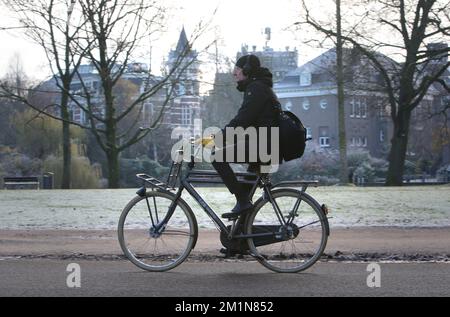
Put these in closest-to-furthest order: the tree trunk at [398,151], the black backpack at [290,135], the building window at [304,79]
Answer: the black backpack at [290,135]
the tree trunk at [398,151]
the building window at [304,79]

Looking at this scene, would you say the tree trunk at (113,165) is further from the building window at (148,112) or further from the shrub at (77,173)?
the building window at (148,112)

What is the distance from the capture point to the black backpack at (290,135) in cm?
730

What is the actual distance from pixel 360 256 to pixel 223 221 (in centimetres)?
216

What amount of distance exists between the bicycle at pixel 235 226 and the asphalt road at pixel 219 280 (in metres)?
0.17

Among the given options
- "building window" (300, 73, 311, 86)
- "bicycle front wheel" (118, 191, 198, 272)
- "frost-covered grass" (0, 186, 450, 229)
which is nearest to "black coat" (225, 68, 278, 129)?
"bicycle front wheel" (118, 191, 198, 272)

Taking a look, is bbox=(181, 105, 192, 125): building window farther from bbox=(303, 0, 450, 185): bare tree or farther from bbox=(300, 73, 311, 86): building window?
bbox=(300, 73, 311, 86): building window

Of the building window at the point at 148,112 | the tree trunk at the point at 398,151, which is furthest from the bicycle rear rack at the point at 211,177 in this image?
the building window at the point at 148,112

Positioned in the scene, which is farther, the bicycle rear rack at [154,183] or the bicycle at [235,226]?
the bicycle rear rack at [154,183]

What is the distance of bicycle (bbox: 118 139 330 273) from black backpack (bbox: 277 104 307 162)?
12.6 inches

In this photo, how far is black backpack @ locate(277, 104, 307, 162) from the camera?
7.30 metres

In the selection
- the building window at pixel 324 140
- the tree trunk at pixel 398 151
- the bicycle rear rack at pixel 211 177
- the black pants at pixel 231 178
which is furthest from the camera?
the building window at pixel 324 140

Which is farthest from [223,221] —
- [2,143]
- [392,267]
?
[2,143]
